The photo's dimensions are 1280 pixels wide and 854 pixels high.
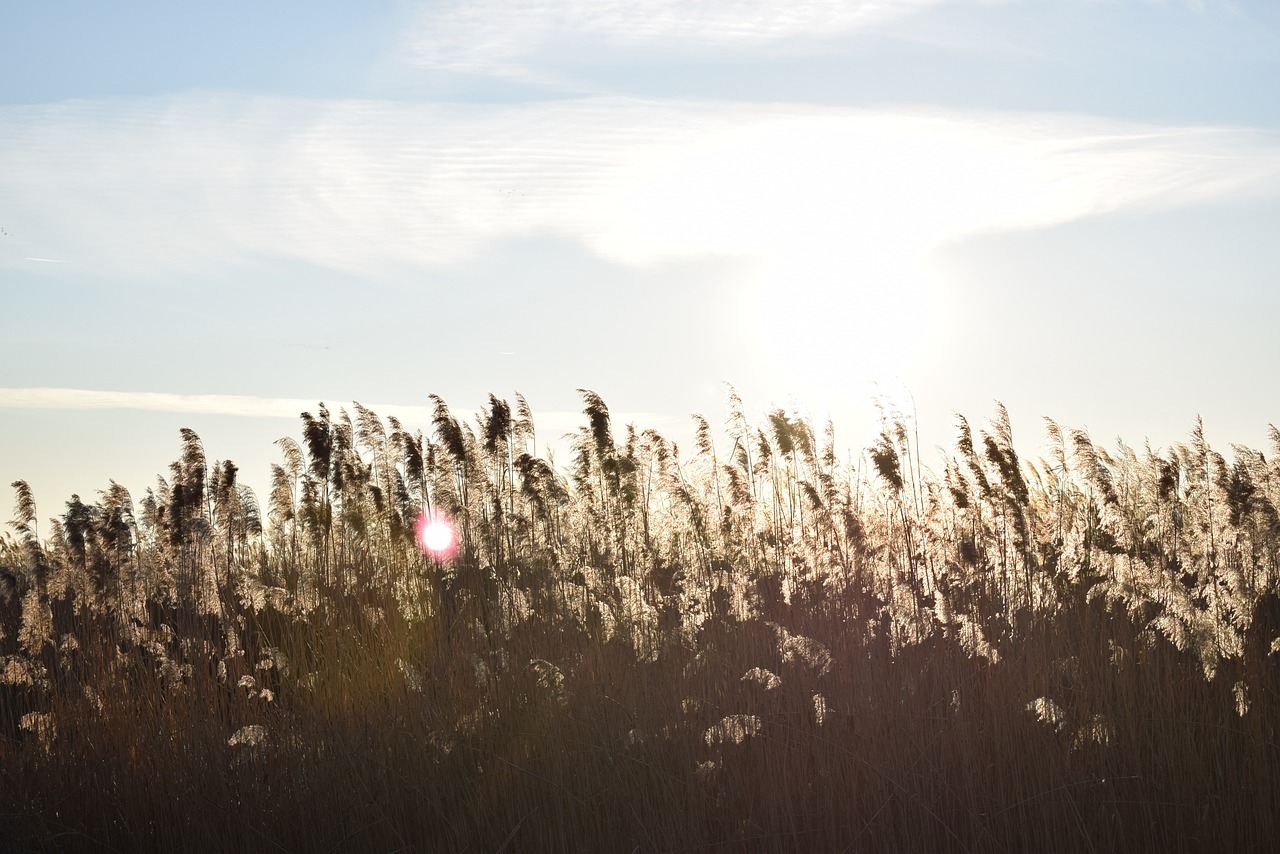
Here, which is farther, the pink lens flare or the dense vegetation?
the pink lens flare

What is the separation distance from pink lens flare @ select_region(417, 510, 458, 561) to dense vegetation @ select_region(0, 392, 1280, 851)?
0.10 metres

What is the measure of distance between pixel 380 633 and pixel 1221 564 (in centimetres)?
497

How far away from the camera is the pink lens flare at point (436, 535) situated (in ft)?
25.5

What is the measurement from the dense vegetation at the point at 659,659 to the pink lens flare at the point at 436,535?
10 centimetres

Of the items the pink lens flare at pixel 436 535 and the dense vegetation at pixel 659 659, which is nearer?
the dense vegetation at pixel 659 659

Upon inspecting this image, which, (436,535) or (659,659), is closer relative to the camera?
(659,659)

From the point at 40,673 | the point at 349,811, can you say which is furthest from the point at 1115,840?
the point at 40,673

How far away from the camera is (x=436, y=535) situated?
7934 millimetres

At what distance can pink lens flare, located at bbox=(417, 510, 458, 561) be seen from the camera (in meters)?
7.76

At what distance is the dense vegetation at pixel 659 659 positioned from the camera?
4.54 metres

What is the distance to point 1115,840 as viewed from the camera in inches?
170

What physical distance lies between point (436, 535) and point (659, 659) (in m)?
2.90

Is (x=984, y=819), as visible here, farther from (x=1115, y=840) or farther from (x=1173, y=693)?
(x=1173, y=693)

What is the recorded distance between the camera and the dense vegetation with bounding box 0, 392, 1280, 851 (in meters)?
4.54
